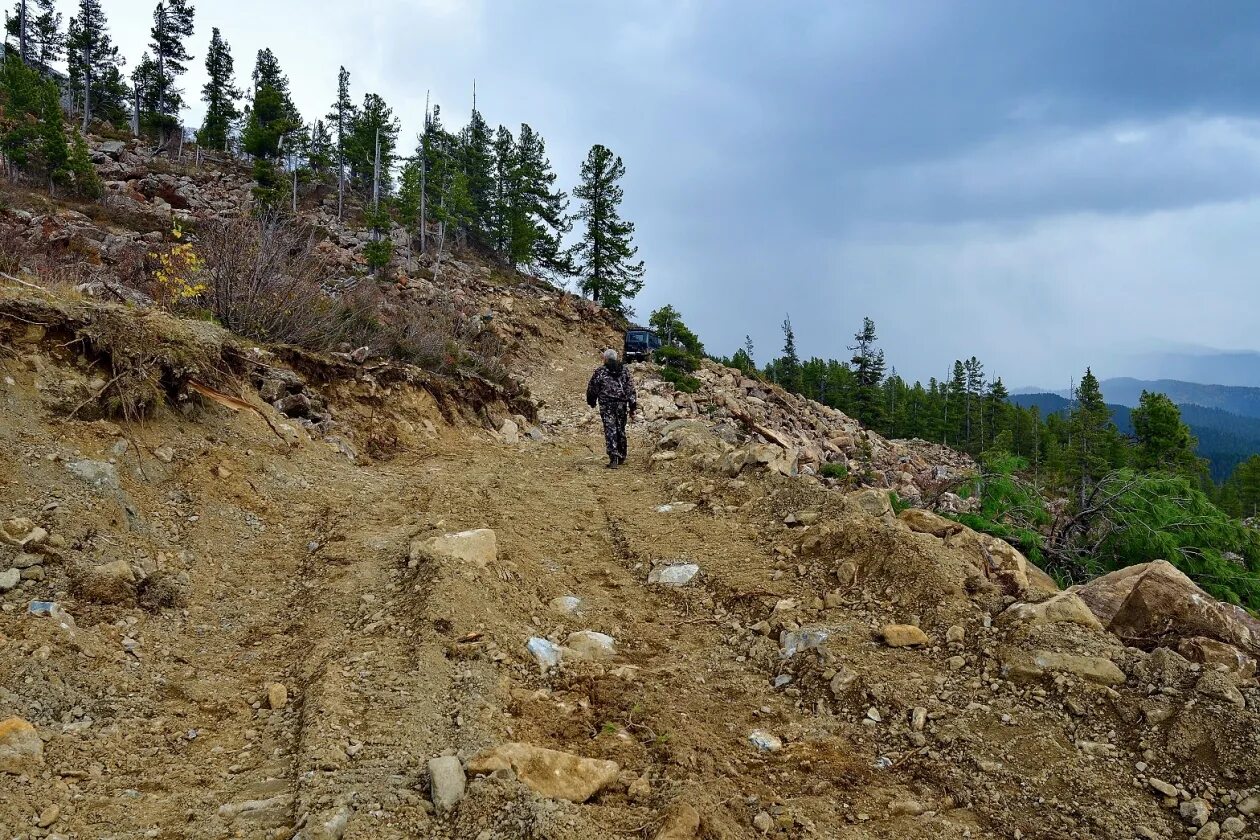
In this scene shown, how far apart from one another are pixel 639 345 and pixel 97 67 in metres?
51.6

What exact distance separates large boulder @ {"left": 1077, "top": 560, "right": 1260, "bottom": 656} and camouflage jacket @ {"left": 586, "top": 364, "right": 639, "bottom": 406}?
6848mm

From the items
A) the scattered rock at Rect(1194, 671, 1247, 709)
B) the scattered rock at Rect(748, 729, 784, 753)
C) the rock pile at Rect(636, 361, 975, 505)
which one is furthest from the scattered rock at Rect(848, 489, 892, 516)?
the scattered rock at Rect(748, 729, 784, 753)

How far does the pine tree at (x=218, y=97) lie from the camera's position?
45312mm

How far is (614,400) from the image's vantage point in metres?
9.98

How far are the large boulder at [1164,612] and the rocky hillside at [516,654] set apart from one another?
18mm

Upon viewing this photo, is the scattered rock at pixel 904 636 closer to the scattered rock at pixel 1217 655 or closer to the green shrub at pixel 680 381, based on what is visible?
the scattered rock at pixel 1217 655

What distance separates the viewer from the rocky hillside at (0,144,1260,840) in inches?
101

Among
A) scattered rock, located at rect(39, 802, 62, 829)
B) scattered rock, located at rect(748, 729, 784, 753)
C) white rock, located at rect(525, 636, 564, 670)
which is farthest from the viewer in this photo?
white rock, located at rect(525, 636, 564, 670)

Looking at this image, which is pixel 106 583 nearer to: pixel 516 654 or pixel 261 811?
pixel 261 811

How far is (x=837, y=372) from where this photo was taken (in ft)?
218

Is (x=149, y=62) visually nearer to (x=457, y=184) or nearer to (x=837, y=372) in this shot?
(x=457, y=184)

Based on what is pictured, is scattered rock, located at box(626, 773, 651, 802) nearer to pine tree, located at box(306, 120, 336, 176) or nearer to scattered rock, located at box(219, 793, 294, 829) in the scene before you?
scattered rock, located at box(219, 793, 294, 829)

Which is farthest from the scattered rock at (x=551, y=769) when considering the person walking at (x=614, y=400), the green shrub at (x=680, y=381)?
the green shrub at (x=680, y=381)

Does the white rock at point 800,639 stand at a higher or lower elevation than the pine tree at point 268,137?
lower
